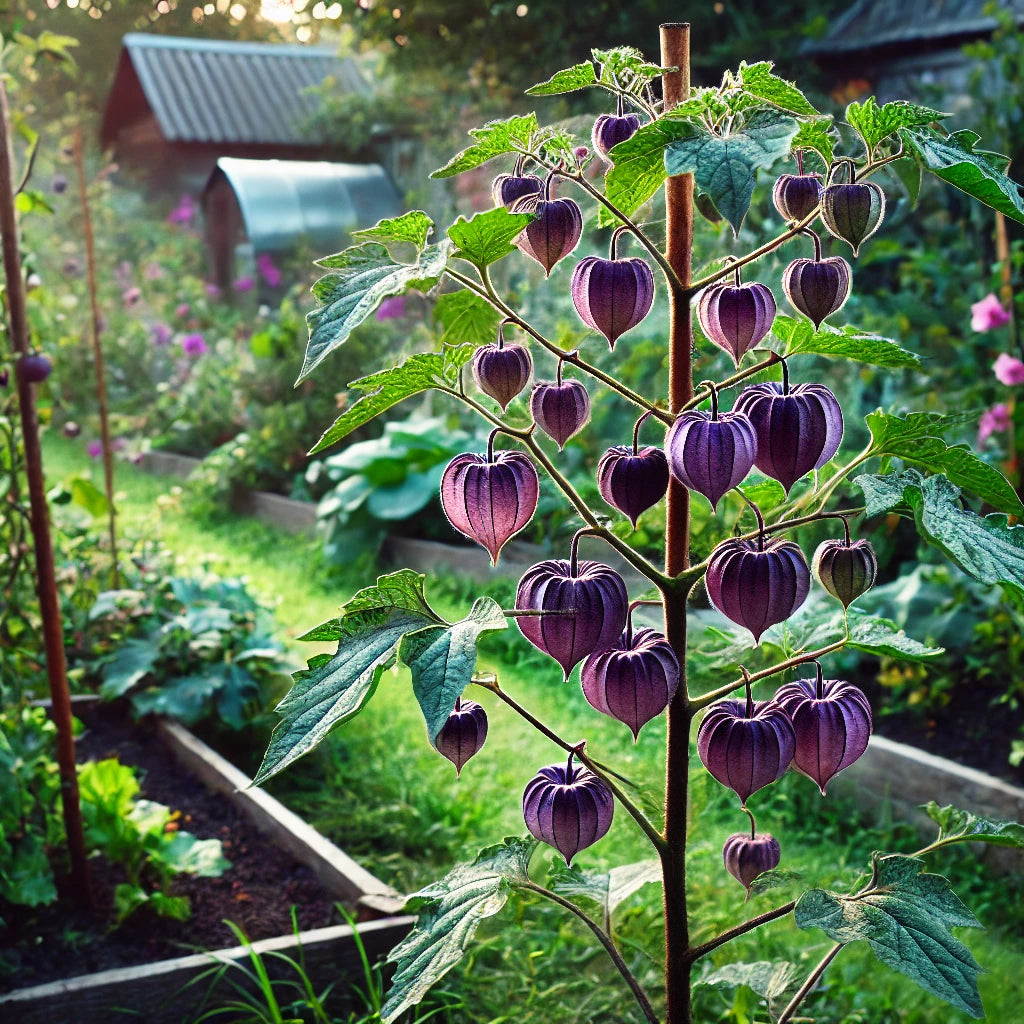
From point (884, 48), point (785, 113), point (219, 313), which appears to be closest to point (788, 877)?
point (785, 113)

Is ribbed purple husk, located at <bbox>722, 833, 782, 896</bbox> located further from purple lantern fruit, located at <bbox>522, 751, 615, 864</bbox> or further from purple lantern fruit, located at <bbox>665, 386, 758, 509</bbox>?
purple lantern fruit, located at <bbox>665, 386, 758, 509</bbox>

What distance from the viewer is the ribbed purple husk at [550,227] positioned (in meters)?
1.04

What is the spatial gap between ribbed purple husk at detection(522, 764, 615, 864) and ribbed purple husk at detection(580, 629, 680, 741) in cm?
10

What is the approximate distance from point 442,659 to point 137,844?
1.69 m

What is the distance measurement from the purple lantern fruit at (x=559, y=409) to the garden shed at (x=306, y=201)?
328 inches

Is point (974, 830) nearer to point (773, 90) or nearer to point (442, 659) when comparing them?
point (442, 659)

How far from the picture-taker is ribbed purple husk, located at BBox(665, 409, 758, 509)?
91cm

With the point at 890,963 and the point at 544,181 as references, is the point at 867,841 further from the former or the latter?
the point at 544,181

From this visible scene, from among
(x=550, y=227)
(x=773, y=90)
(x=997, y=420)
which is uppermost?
(x=773, y=90)

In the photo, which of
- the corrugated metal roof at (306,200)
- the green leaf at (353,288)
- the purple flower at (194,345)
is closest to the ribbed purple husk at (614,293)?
the green leaf at (353,288)

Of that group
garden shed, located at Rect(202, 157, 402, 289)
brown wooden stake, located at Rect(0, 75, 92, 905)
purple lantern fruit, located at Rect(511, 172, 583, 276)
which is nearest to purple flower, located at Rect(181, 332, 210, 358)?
garden shed, located at Rect(202, 157, 402, 289)

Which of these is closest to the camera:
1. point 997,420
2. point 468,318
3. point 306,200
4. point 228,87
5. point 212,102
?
point 468,318

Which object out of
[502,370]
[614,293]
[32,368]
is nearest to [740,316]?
[614,293]

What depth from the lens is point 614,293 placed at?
3.41 ft
